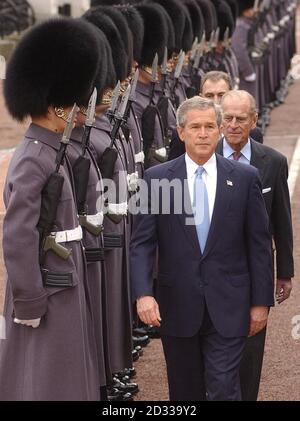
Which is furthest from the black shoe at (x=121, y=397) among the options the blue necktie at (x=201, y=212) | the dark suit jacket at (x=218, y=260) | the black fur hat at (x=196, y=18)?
the black fur hat at (x=196, y=18)

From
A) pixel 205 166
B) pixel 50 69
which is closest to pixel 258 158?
pixel 205 166

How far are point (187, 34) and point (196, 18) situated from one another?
1.03 meters

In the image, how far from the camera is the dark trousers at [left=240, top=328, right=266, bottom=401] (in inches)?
244

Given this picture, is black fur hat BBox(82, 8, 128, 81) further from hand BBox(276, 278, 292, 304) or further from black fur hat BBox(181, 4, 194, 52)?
black fur hat BBox(181, 4, 194, 52)

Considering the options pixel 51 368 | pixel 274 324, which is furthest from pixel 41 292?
pixel 274 324

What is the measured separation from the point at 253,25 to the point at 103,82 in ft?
30.7

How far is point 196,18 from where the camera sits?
12023 mm

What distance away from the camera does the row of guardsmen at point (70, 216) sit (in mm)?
5531

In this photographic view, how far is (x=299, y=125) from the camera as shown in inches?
661

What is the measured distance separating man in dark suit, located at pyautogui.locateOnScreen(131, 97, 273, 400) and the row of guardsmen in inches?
12.9

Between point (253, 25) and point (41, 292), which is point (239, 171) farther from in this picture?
point (253, 25)

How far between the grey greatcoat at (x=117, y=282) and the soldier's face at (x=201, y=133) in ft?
3.20

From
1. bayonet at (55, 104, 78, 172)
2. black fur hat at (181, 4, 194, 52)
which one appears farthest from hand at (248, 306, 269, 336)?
black fur hat at (181, 4, 194, 52)

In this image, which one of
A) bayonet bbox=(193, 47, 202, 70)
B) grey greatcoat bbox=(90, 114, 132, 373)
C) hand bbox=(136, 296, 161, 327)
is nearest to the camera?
hand bbox=(136, 296, 161, 327)
